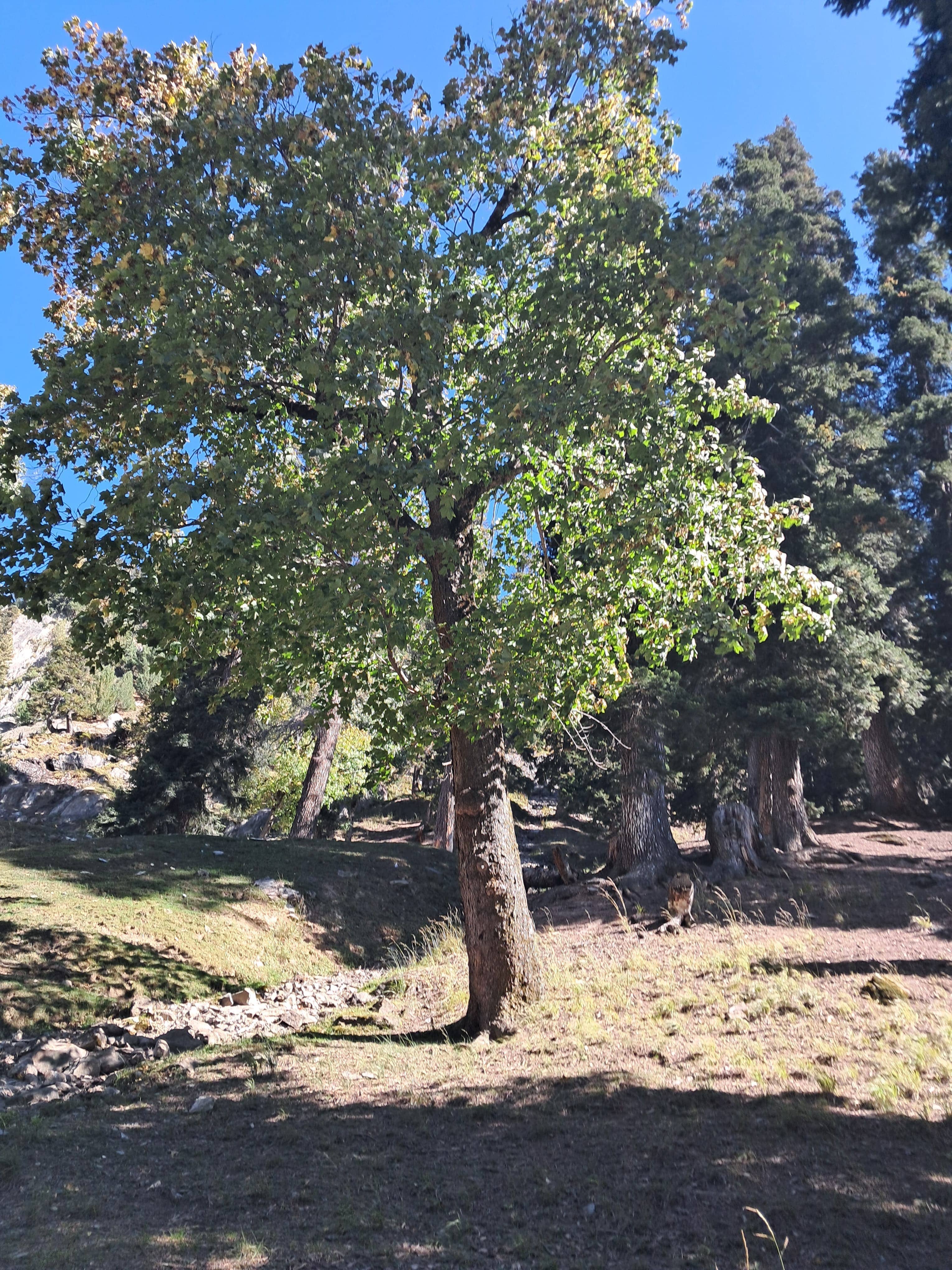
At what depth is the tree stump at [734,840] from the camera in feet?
48.8

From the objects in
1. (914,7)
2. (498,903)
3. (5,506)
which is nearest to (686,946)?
(498,903)

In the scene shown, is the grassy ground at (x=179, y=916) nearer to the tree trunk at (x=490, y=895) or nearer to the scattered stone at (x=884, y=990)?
the tree trunk at (x=490, y=895)

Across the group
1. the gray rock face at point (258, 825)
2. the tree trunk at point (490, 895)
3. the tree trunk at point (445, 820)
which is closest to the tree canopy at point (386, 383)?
the tree trunk at point (490, 895)

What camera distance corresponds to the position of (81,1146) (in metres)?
5.56

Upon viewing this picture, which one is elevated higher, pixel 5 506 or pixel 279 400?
pixel 279 400

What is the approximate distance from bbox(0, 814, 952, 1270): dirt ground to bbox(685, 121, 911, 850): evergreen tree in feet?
23.2

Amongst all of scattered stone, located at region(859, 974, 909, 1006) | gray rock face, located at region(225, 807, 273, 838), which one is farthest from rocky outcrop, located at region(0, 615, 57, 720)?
scattered stone, located at region(859, 974, 909, 1006)

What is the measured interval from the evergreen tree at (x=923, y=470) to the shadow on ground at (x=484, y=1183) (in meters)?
18.6

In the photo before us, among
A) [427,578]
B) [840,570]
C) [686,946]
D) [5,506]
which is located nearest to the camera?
[5,506]

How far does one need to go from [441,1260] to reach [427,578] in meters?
6.64

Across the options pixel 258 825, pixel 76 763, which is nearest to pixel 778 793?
pixel 258 825

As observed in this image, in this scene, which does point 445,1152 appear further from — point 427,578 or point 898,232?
point 898,232

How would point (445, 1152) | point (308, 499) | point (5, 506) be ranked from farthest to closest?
point (5, 506), point (308, 499), point (445, 1152)

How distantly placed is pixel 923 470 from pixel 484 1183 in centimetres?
2519
